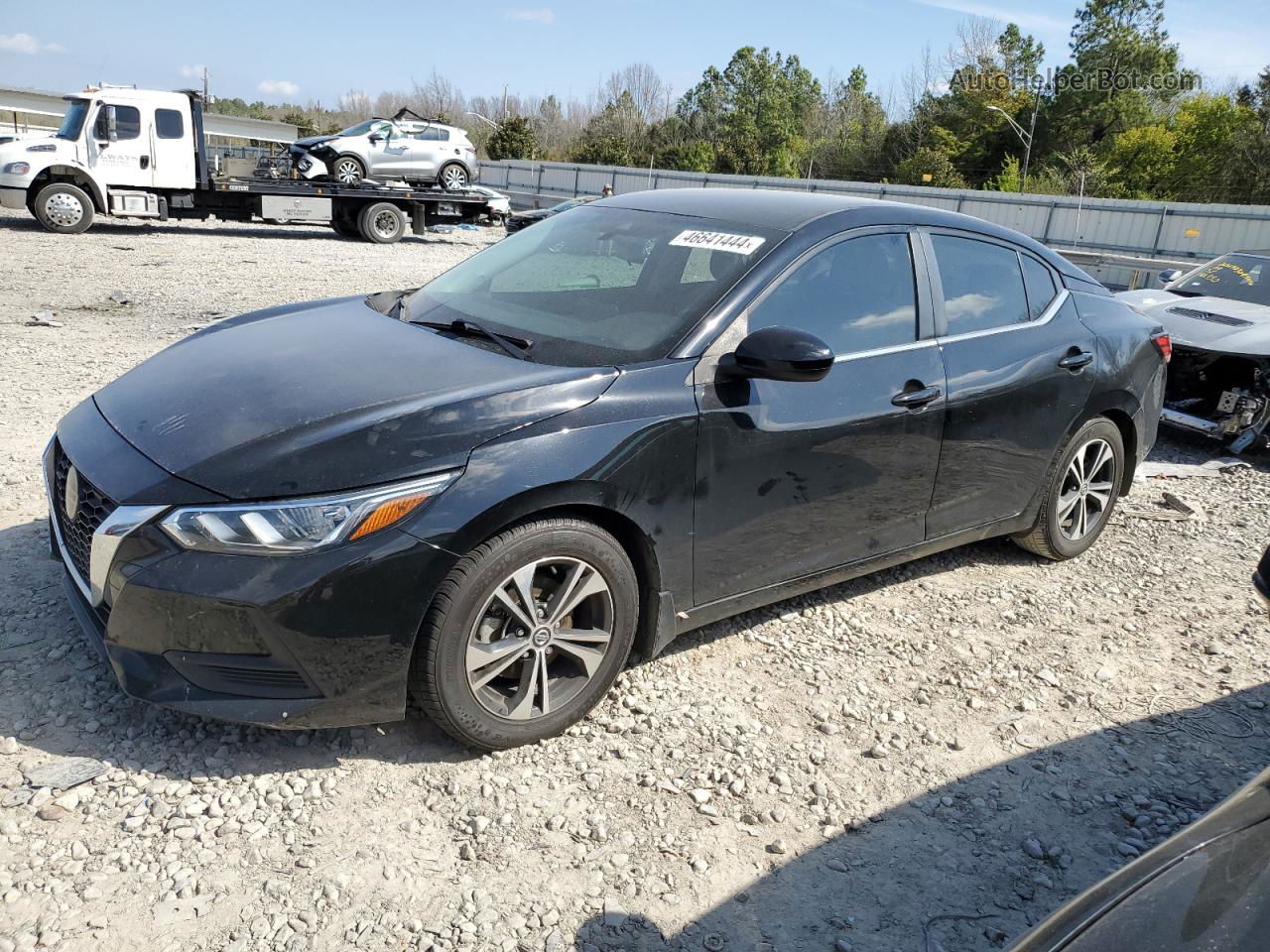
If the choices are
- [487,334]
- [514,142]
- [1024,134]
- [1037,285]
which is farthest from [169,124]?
[1024,134]

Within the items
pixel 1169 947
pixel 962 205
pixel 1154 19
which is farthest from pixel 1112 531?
pixel 1154 19

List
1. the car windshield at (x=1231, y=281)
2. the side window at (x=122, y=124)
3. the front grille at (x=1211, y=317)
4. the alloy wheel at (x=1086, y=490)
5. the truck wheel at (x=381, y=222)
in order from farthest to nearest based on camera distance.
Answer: the truck wheel at (x=381, y=222)
the side window at (x=122, y=124)
the car windshield at (x=1231, y=281)
the front grille at (x=1211, y=317)
the alloy wheel at (x=1086, y=490)

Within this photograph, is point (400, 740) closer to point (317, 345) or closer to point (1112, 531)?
point (317, 345)

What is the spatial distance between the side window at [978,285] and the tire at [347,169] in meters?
20.6

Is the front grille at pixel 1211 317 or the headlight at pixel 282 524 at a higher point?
the front grille at pixel 1211 317

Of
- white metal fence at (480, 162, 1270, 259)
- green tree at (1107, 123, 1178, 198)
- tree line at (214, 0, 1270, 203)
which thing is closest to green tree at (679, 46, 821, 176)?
tree line at (214, 0, 1270, 203)

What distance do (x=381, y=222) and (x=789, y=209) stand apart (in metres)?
19.2

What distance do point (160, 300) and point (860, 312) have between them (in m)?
9.99

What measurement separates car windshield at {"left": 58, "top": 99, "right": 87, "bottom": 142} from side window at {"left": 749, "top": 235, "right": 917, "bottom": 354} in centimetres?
1883

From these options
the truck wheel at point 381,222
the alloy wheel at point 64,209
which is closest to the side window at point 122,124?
the alloy wheel at point 64,209

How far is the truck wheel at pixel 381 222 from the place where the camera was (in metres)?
21.5

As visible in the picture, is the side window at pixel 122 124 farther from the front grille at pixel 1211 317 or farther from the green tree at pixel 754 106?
the green tree at pixel 754 106

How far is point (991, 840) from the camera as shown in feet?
9.89

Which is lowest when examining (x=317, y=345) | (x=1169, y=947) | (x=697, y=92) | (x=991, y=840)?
(x=991, y=840)
